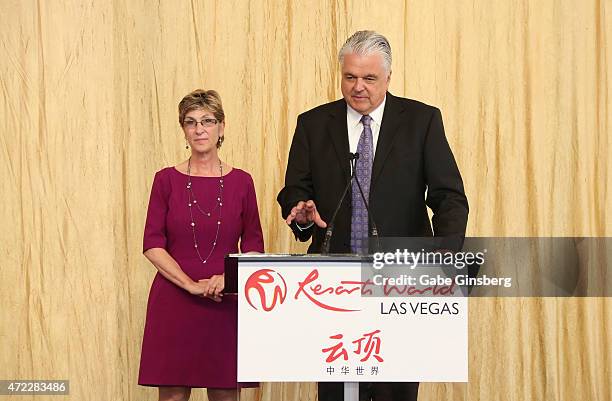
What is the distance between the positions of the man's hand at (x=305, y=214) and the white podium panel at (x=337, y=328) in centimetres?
29

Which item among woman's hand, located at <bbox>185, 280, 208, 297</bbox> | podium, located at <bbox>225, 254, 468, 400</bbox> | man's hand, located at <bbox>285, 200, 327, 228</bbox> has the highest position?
man's hand, located at <bbox>285, 200, 327, 228</bbox>

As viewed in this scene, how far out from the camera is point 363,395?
281cm

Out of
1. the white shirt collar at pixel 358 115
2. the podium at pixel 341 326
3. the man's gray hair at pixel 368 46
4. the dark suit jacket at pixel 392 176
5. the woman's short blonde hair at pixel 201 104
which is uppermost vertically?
the man's gray hair at pixel 368 46

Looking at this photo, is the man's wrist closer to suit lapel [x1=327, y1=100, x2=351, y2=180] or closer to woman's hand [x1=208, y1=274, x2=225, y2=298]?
suit lapel [x1=327, y1=100, x2=351, y2=180]

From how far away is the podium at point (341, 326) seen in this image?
Answer: 2.79 m

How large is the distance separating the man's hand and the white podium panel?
0.29 m

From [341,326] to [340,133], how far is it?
0.88 metres

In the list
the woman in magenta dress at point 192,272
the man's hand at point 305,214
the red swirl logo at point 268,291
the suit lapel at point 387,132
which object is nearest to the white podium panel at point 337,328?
the red swirl logo at point 268,291

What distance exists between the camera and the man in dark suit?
10.9 feet

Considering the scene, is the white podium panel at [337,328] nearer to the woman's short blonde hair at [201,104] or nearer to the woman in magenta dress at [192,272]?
the woman in magenta dress at [192,272]

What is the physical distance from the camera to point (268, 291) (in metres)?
2.80

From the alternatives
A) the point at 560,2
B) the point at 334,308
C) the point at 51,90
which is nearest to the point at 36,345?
the point at 51,90

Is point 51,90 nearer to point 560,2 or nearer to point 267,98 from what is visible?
point 267,98

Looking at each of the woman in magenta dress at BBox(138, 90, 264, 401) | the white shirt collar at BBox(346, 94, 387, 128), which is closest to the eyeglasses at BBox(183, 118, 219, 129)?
the woman in magenta dress at BBox(138, 90, 264, 401)
